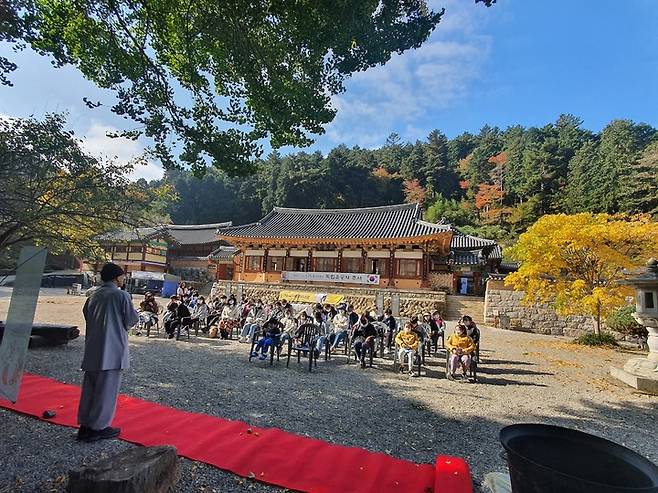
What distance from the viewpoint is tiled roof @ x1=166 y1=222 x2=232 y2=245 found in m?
35.4

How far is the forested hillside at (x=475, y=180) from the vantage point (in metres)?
34.9

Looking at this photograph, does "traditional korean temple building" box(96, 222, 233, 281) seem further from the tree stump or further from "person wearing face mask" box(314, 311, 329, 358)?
the tree stump

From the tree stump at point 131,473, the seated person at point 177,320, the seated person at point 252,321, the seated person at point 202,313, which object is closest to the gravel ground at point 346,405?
the tree stump at point 131,473

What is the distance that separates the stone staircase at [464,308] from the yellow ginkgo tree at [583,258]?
535 centimetres

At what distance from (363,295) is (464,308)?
5.34 meters

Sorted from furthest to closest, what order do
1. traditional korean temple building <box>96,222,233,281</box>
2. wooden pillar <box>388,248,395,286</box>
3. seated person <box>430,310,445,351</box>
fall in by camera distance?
traditional korean temple building <box>96,222,233,281</box>, wooden pillar <box>388,248,395,286</box>, seated person <box>430,310,445,351</box>

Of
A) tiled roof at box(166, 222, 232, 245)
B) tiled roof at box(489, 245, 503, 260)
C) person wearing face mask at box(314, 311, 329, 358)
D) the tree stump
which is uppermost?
tiled roof at box(166, 222, 232, 245)

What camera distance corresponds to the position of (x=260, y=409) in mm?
4512

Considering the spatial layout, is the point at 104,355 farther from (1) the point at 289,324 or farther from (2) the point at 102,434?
(1) the point at 289,324

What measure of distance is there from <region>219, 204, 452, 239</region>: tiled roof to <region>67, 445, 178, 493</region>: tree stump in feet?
58.4

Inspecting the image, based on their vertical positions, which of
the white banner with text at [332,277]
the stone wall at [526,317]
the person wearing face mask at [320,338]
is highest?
the white banner with text at [332,277]

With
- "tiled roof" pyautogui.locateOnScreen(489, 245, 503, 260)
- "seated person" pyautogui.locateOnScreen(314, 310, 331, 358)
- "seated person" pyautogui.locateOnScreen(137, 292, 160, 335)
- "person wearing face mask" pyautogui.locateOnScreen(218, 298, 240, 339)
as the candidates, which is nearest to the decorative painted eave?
"tiled roof" pyautogui.locateOnScreen(489, 245, 503, 260)

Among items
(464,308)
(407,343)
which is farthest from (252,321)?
(464,308)

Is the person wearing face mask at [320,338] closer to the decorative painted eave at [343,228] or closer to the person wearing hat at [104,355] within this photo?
the person wearing hat at [104,355]
